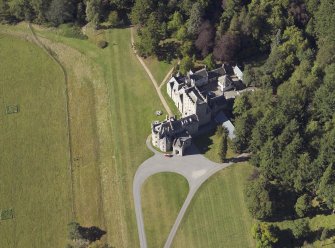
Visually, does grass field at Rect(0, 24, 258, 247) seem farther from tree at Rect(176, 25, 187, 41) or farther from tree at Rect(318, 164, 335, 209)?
tree at Rect(318, 164, 335, 209)

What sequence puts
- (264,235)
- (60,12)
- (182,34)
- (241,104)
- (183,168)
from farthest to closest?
(60,12) → (182,34) → (241,104) → (183,168) → (264,235)

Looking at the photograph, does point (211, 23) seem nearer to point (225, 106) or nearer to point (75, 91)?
point (225, 106)

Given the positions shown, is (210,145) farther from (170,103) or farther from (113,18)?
(113,18)

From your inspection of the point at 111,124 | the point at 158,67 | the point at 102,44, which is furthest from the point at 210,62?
the point at 102,44

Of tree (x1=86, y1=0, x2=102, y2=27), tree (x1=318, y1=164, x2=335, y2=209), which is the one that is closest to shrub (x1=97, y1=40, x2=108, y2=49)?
tree (x1=86, y1=0, x2=102, y2=27)

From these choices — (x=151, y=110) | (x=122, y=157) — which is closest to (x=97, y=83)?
(x=151, y=110)

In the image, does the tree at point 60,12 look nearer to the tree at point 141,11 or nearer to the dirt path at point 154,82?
the tree at point 141,11
